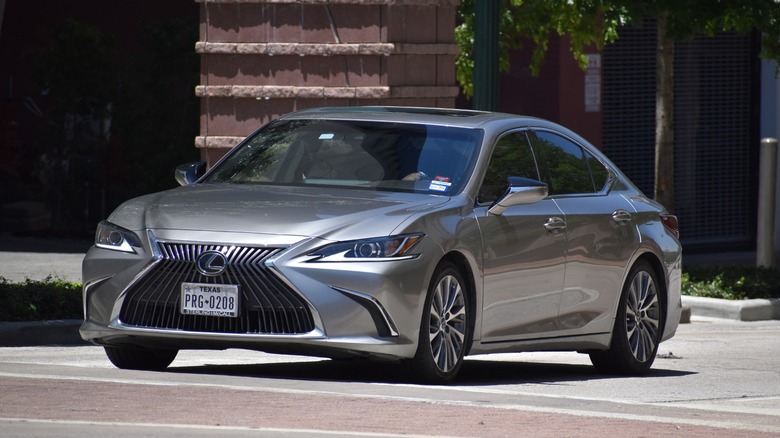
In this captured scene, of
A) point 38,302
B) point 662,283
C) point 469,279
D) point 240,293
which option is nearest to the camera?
point 240,293

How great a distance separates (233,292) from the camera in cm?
877

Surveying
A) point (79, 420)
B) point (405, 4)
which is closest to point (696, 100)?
point (405, 4)

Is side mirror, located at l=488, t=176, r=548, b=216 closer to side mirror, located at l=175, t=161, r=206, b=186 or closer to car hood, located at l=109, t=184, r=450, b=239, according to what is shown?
car hood, located at l=109, t=184, r=450, b=239

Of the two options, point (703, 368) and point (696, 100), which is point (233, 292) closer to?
point (703, 368)

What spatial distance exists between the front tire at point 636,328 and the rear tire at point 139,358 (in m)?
2.92

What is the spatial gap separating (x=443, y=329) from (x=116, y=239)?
70.0 inches

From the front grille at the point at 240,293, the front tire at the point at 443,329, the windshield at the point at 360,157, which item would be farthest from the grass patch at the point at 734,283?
the front grille at the point at 240,293

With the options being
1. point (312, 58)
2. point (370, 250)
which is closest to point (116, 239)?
point (370, 250)

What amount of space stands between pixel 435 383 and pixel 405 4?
6.43 meters

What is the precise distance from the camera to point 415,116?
10.3 metres

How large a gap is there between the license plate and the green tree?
9237 millimetres

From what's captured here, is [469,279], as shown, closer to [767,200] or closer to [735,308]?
[735,308]

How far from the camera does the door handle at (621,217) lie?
35.8 feet

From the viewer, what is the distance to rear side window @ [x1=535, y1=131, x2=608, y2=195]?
10656mm
